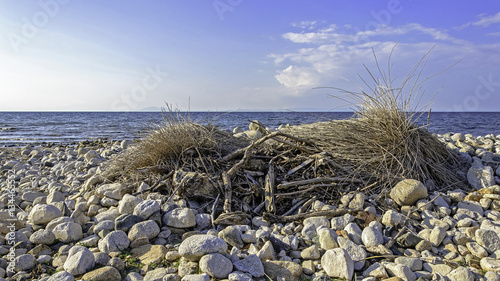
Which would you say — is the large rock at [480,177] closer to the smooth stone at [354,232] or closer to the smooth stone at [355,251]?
the smooth stone at [354,232]

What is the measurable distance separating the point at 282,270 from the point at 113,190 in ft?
7.98

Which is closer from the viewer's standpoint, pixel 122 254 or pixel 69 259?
pixel 69 259

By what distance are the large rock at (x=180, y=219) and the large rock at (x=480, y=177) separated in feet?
10.6

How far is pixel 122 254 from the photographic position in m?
2.40

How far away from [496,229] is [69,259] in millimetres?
3371

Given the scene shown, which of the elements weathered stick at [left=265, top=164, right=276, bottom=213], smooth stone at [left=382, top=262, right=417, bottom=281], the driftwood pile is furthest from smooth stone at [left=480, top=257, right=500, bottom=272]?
weathered stick at [left=265, top=164, right=276, bottom=213]

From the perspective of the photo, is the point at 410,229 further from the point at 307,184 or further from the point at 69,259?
the point at 69,259

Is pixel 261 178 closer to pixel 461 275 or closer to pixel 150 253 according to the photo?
pixel 150 253

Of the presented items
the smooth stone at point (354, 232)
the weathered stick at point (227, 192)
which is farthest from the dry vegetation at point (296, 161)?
the smooth stone at point (354, 232)

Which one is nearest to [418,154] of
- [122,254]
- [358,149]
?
[358,149]

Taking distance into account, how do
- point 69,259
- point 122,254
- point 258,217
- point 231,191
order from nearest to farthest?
point 69,259, point 122,254, point 258,217, point 231,191

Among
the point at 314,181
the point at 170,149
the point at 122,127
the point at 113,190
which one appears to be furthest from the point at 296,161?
the point at 122,127

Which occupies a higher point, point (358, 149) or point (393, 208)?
point (358, 149)

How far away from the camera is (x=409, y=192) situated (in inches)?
116
